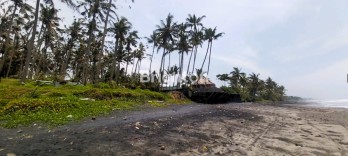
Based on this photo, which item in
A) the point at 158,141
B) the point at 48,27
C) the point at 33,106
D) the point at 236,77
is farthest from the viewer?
the point at 236,77

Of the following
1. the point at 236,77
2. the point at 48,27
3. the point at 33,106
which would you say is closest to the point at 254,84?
the point at 236,77

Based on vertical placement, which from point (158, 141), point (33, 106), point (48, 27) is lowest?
point (158, 141)

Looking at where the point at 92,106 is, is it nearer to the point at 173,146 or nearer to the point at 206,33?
the point at 173,146

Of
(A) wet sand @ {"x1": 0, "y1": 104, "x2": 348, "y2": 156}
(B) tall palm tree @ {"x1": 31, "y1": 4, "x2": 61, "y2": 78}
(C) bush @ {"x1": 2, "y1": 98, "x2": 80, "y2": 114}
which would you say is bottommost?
(A) wet sand @ {"x1": 0, "y1": 104, "x2": 348, "y2": 156}

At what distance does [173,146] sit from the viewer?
25.8 ft

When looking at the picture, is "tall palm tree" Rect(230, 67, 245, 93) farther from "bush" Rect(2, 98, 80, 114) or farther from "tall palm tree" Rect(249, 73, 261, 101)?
"bush" Rect(2, 98, 80, 114)

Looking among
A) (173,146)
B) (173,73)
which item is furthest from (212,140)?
(173,73)

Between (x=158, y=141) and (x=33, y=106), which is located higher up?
(x=33, y=106)

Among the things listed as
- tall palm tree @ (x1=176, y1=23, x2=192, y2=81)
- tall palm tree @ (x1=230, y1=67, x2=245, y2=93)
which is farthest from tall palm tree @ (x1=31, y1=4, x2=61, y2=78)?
tall palm tree @ (x1=230, y1=67, x2=245, y2=93)

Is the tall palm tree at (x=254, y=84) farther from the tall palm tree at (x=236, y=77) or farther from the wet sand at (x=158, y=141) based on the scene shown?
the wet sand at (x=158, y=141)

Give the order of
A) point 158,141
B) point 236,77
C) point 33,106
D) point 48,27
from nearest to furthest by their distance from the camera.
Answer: point 158,141, point 33,106, point 48,27, point 236,77

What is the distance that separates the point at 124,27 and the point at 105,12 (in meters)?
11.1

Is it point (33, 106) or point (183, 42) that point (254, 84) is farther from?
point (33, 106)

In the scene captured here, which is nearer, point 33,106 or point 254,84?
point 33,106
